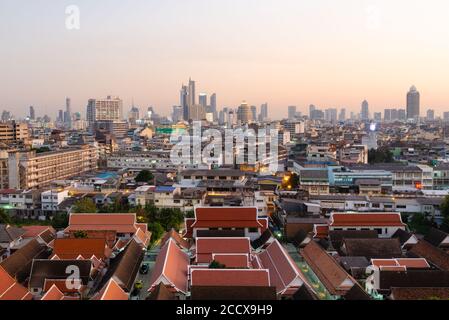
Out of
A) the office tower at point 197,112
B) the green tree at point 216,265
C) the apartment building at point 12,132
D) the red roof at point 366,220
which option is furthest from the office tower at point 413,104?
the green tree at point 216,265

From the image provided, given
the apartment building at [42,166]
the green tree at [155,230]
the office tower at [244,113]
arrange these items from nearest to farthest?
the green tree at [155,230] → the apartment building at [42,166] → the office tower at [244,113]

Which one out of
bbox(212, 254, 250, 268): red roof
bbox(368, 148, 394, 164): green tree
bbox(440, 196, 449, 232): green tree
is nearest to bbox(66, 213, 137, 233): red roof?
bbox(212, 254, 250, 268): red roof

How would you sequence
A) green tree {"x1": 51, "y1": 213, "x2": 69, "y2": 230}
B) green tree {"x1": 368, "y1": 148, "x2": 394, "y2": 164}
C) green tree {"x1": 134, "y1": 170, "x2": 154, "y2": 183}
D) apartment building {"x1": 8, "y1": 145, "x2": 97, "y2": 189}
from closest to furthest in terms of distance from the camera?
green tree {"x1": 51, "y1": 213, "x2": 69, "y2": 230}
apartment building {"x1": 8, "y1": 145, "x2": 97, "y2": 189}
green tree {"x1": 134, "y1": 170, "x2": 154, "y2": 183}
green tree {"x1": 368, "y1": 148, "x2": 394, "y2": 164}

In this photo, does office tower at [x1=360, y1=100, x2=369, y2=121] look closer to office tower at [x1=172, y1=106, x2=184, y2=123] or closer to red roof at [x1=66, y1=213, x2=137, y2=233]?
office tower at [x1=172, y1=106, x2=184, y2=123]

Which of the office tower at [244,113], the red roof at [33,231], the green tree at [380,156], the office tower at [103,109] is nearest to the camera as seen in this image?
the red roof at [33,231]

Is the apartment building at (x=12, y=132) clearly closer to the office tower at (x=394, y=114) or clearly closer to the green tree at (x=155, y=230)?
the green tree at (x=155, y=230)
